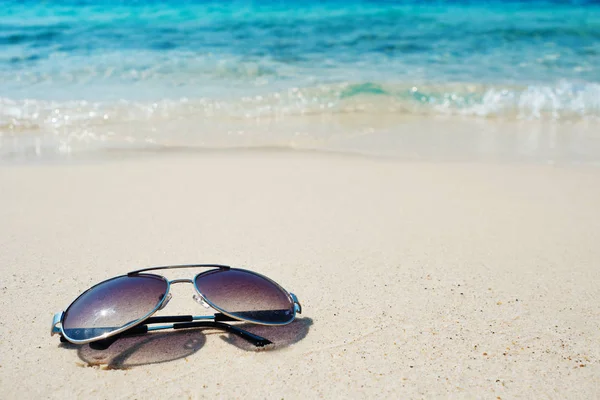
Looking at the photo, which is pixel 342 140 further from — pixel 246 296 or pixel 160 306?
pixel 160 306

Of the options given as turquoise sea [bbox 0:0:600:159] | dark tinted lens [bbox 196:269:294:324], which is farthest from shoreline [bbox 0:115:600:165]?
dark tinted lens [bbox 196:269:294:324]

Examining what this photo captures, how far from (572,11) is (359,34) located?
6.64 meters

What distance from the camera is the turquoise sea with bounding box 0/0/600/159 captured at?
16.5ft

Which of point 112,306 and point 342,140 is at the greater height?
point 112,306

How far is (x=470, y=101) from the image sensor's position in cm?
607

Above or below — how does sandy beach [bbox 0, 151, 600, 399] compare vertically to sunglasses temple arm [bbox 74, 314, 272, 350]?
below

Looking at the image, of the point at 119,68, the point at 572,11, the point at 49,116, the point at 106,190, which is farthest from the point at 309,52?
the point at 572,11

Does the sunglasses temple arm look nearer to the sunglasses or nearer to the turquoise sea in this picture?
the sunglasses

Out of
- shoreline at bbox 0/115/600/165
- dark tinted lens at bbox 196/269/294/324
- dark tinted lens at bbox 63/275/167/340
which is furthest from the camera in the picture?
shoreline at bbox 0/115/600/165

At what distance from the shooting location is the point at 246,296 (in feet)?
5.72

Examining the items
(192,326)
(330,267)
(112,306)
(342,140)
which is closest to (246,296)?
(192,326)

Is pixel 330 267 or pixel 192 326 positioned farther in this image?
pixel 330 267

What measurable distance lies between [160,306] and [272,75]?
231 inches

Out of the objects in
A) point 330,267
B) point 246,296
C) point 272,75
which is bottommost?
point 330,267
